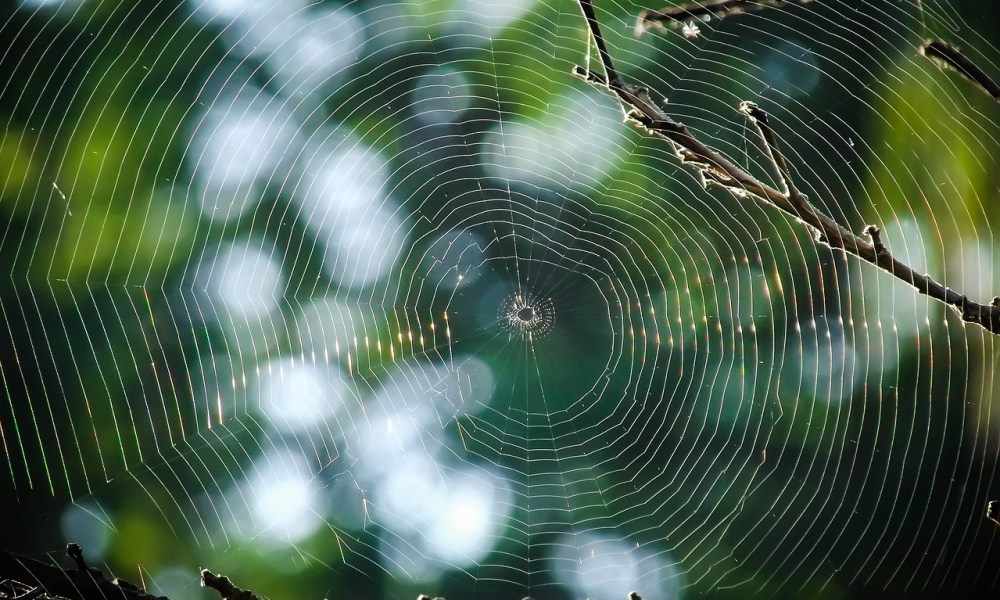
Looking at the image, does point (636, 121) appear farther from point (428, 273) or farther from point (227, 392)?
point (227, 392)

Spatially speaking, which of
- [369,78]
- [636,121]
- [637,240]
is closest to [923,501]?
[637,240]

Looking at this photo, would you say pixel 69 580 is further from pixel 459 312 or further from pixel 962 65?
pixel 459 312

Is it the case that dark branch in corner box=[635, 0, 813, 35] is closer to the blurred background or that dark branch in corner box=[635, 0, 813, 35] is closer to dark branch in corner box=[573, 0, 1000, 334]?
dark branch in corner box=[573, 0, 1000, 334]

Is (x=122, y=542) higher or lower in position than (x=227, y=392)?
lower

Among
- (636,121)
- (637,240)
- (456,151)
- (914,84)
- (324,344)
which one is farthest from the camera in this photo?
(456,151)

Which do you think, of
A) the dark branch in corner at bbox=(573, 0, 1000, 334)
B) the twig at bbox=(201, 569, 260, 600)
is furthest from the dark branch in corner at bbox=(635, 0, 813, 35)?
the twig at bbox=(201, 569, 260, 600)

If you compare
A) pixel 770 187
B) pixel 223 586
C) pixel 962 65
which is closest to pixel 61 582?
pixel 223 586

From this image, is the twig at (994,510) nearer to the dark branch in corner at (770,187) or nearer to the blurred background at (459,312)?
the dark branch in corner at (770,187)

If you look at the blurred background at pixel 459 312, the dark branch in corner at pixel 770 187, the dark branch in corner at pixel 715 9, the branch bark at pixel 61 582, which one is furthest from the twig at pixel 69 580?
the blurred background at pixel 459 312
